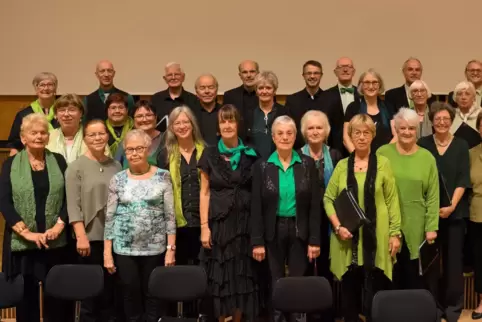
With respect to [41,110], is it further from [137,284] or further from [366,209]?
[366,209]

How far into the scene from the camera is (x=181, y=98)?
453 cm

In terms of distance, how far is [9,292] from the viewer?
11.0ft

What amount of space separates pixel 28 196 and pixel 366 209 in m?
1.93

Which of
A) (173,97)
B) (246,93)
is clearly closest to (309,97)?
(246,93)

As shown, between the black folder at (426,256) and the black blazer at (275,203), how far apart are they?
0.65 metres

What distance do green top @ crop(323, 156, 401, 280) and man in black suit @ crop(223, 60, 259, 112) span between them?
3.68ft

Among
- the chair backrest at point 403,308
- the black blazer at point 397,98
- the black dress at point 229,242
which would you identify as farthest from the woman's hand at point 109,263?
the black blazer at point 397,98

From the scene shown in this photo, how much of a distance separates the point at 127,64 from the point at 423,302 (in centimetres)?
360

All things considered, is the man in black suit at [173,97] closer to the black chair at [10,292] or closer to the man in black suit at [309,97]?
the man in black suit at [309,97]

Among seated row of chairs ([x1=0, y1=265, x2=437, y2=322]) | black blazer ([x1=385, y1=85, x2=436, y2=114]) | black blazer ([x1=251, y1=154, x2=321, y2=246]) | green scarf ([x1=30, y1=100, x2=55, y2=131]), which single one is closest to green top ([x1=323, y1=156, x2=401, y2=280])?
black blazer ([x1=251, y1=154, x2=321, y2=246])

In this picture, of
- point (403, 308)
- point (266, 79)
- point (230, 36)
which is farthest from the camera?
point (230, 36)

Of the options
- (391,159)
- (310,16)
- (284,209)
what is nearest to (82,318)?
(284,209)

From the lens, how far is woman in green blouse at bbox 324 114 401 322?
347cm

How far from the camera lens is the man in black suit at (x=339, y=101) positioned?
4.38m
